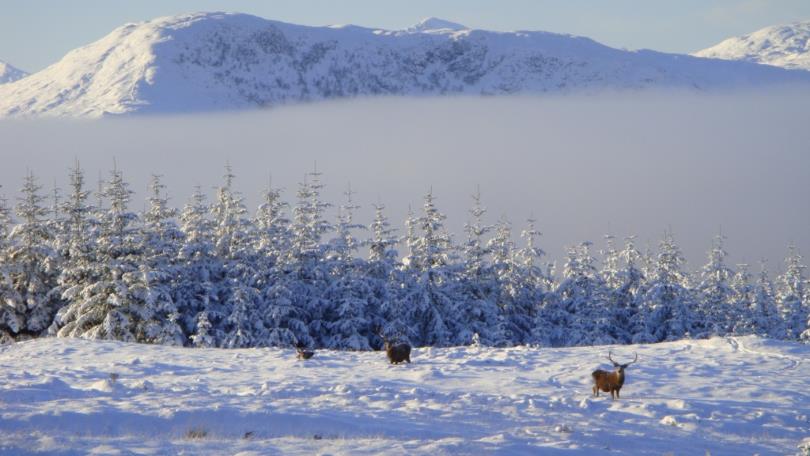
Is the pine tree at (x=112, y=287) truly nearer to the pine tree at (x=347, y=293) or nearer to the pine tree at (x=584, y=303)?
the pine tree at (x=347, y=293)

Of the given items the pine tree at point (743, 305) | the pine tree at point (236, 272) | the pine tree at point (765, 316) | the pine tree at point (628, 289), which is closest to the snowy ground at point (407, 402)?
the pine tree at point (236, 272)

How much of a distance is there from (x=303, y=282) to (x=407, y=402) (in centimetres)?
2730

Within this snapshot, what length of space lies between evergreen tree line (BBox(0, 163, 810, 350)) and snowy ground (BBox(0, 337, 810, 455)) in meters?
13.3

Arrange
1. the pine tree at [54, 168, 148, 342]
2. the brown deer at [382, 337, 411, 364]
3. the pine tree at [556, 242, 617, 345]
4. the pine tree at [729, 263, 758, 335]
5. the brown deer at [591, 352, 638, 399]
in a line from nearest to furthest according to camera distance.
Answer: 1. the brown deer at [591, 352, 638, 399]
2. the brown deer at [382, 337, 411, 364]
3. the pine tree at [54, 168, 148, 342]
4. the pine tree at [556, 242, 617, 345]
5. the pine tree at [729, 263, 758, 335]

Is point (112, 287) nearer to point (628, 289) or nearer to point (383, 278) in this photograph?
point (383, 278)

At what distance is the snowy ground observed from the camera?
45.3 ft

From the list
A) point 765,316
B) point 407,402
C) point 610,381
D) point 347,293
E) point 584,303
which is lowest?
point 765,316

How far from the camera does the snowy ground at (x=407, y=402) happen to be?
543 inches

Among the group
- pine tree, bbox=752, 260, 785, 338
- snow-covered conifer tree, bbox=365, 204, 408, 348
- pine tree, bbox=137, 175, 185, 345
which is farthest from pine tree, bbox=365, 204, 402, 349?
pine tree, bbox=752, 260, 785, 338

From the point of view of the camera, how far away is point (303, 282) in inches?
1753

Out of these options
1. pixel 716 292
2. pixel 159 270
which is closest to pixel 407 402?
pixel 159 270

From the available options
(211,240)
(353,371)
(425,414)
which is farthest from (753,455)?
(211,240)

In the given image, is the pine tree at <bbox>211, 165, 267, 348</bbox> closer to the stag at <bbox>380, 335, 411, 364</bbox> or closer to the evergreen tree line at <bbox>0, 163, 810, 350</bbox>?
the evergreen tree line at <bbox>0, 163, 810, 350</bbox>

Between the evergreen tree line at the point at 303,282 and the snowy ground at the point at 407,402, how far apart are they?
13.3 m
